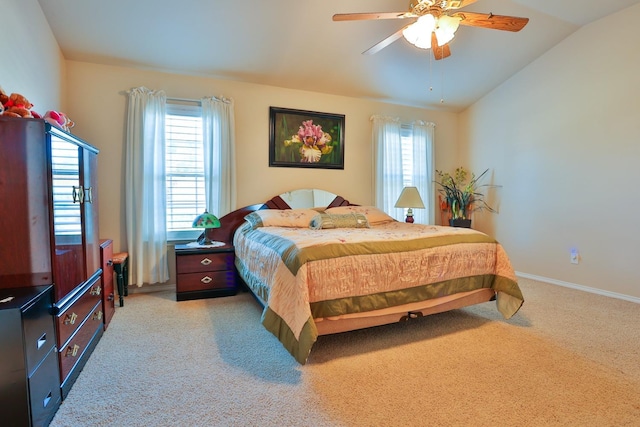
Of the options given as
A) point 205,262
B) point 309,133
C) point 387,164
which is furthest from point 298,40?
point 205,262

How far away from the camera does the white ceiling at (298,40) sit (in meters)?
2.80

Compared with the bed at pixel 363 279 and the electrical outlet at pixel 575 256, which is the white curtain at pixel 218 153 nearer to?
the bed at pixel 363 279

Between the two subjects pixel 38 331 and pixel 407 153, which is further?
pixel 407 153

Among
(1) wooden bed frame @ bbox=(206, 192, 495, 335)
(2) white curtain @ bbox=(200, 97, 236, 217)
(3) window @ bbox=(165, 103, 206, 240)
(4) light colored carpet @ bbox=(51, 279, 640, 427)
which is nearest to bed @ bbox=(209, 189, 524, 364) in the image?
(1) wooden bed frame @ bbox=(206, 192, 495, 335)

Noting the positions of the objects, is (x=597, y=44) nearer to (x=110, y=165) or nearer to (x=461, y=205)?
(x=461, y=205)

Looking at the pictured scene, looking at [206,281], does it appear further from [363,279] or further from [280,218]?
[363,279]

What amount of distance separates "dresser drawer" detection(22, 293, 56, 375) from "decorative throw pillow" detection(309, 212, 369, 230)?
226 cm

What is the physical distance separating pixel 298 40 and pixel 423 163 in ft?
8.71

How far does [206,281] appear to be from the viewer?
10.8 ft

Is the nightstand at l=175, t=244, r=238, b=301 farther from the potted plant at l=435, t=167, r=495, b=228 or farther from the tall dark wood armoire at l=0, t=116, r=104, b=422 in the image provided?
the potted plant at l=435, t=167, r=495, b=228

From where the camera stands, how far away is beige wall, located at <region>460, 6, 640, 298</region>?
3.24 metres

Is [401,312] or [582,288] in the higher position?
[401,312]

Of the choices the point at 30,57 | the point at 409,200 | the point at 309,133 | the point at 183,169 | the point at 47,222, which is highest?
the point at 30,57

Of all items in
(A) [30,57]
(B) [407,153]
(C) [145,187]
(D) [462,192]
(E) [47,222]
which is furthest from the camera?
(D) [462,192]
